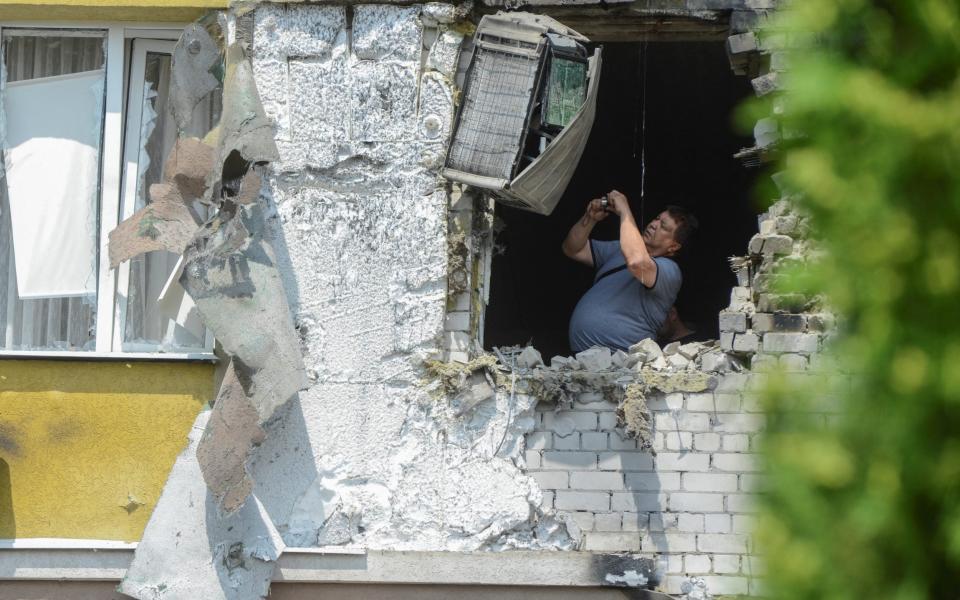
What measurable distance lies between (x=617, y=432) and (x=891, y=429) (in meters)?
3.66

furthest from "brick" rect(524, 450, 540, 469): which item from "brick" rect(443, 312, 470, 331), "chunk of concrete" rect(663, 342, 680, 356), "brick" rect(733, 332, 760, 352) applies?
"brick" rect(733, 332, 760, 352)

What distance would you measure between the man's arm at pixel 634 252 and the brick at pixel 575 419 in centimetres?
82

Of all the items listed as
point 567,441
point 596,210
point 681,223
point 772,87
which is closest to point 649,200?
point 681,223

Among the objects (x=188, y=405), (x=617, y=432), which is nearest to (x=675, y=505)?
(x=617, y=432)

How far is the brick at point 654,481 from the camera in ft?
17.9

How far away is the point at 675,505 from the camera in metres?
5.45

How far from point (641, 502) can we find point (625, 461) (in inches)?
7.2

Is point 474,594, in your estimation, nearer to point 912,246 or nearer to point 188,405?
point 188,405

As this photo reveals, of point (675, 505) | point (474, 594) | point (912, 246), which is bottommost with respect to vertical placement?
point (474, 594)

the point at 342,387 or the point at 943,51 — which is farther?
the point at 342,387

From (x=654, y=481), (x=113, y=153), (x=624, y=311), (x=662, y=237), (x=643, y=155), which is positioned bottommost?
(x=654, y=481)

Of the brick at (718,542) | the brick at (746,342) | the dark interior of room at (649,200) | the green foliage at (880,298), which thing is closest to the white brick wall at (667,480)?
the brick at (718,542)

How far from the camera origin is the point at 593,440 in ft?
18.1

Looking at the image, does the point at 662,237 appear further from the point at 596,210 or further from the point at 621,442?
the point at 621,442
